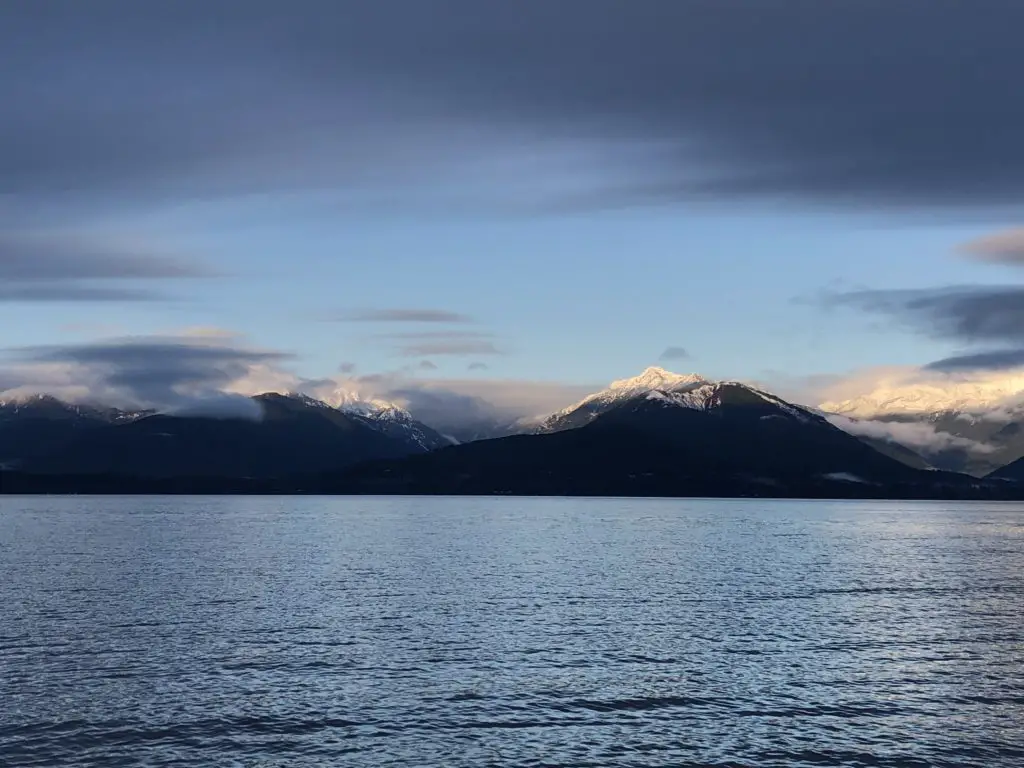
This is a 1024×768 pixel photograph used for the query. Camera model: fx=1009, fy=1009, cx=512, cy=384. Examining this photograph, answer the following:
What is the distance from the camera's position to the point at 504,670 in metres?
67.9

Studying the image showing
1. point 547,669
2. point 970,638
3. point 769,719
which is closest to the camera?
point 769,719

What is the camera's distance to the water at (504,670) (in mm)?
50406

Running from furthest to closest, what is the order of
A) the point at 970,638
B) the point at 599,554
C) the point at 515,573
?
the point at 599,554, the point at 515,573, the point at 970,638

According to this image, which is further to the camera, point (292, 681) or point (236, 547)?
point (236, 547)

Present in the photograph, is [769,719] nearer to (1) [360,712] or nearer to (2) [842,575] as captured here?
(1) [360,712]

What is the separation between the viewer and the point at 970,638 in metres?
82.9

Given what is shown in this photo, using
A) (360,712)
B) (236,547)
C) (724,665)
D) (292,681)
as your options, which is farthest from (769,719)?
(236,547)

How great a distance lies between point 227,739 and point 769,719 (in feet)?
95.5

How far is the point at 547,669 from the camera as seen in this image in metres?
68.2

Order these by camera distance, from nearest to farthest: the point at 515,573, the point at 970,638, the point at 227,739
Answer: the point at 227,739, the point at 970,638, the point at 515,573

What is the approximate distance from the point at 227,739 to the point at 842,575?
106 metres

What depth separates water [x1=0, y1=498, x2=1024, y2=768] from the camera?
5041 cm

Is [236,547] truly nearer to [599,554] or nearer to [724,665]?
[599,554]

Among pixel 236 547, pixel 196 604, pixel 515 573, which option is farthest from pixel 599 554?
pixel 196 604
